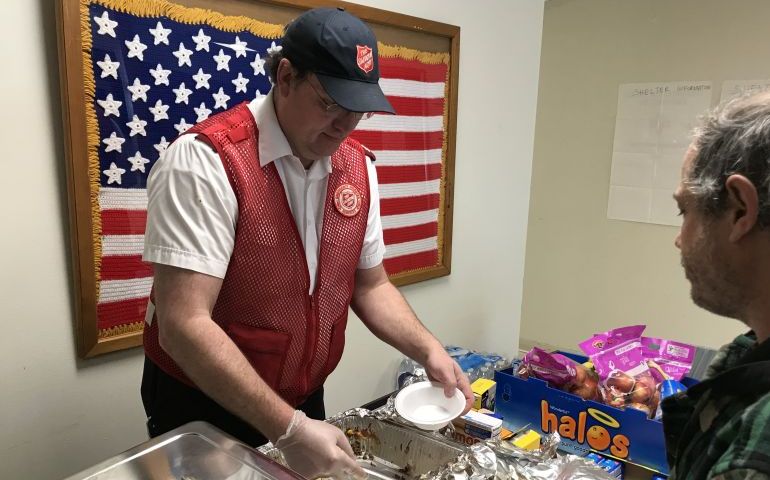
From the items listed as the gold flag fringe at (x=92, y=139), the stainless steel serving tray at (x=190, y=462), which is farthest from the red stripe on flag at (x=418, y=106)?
the stainless steel serving tray at (x=190, y=462)

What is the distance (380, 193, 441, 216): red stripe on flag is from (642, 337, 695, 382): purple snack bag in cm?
95

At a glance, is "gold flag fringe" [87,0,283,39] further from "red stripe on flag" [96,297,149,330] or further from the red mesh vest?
"red stripe on flag" [96,297,149,330]

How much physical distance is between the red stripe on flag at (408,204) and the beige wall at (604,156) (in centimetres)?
165

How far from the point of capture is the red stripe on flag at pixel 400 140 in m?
1.98

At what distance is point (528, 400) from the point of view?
57.8 inches

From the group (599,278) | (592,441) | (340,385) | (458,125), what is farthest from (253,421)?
(599,278)

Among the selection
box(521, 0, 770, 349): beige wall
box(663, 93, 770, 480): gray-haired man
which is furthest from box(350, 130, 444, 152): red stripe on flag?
box(521, 0, 770, 349): beige wall

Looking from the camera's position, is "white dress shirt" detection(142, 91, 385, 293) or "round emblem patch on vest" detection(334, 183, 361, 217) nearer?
"white dress shirt" detection(142, 91, 385, 293)

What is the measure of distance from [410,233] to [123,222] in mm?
1095

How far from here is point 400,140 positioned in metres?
2.11

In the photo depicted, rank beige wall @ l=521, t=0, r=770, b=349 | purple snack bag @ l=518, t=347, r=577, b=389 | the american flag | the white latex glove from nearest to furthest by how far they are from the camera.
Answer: the white latex glove < the american flag < purple snack bag @ l=518, t=347, r=577, b=389 < beige wall @ l=521, t=0, r=770, b=349

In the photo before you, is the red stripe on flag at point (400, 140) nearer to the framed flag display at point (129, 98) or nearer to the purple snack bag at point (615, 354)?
the framed flag display at point (129, 98)

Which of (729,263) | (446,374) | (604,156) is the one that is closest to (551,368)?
(446,374)

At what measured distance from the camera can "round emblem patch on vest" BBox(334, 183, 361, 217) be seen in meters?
1.29
